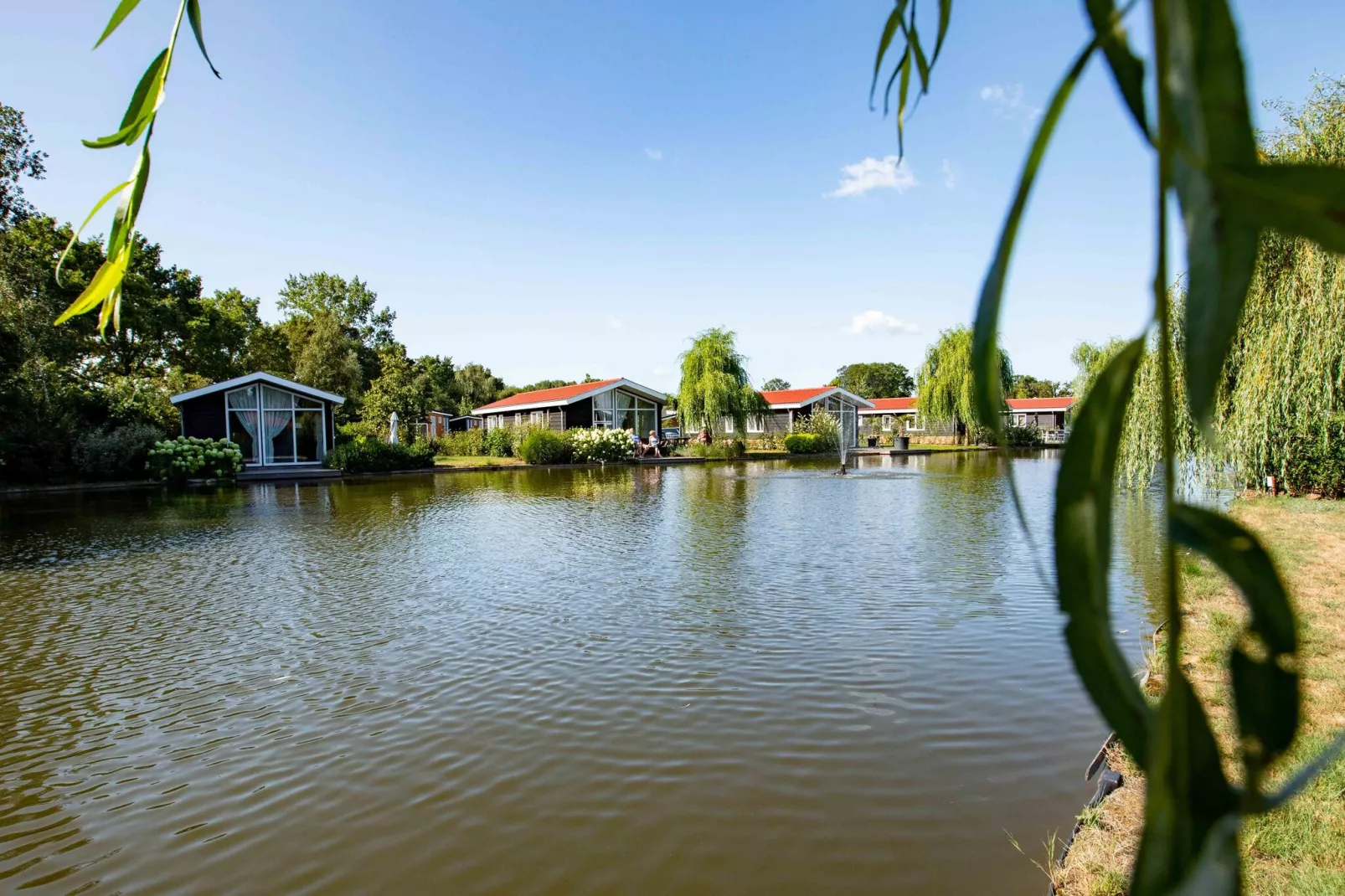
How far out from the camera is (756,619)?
8023 mm

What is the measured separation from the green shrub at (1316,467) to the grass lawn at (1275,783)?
667 cm

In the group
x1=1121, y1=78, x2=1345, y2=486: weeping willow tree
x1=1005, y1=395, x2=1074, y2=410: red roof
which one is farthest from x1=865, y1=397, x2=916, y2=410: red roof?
x1=1121, y1=78, x2=1345, y2=486: weeping willow tree

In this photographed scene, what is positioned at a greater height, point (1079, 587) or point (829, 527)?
point (1079, 587)

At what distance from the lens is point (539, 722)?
5527mm

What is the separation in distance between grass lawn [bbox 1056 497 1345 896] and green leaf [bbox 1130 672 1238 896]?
9cm

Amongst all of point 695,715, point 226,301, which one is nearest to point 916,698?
point 695,715

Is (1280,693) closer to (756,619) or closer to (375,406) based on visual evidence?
(756,619)

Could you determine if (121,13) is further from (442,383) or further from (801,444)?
(442,383)

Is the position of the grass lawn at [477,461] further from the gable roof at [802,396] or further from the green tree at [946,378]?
the green tree at [946,378]

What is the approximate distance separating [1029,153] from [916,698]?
19.8ft

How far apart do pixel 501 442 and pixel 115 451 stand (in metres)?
16.3

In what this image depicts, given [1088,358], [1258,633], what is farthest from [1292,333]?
[1088,358]

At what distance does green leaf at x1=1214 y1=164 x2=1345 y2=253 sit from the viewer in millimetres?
319

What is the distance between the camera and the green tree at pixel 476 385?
6731 centimetres
